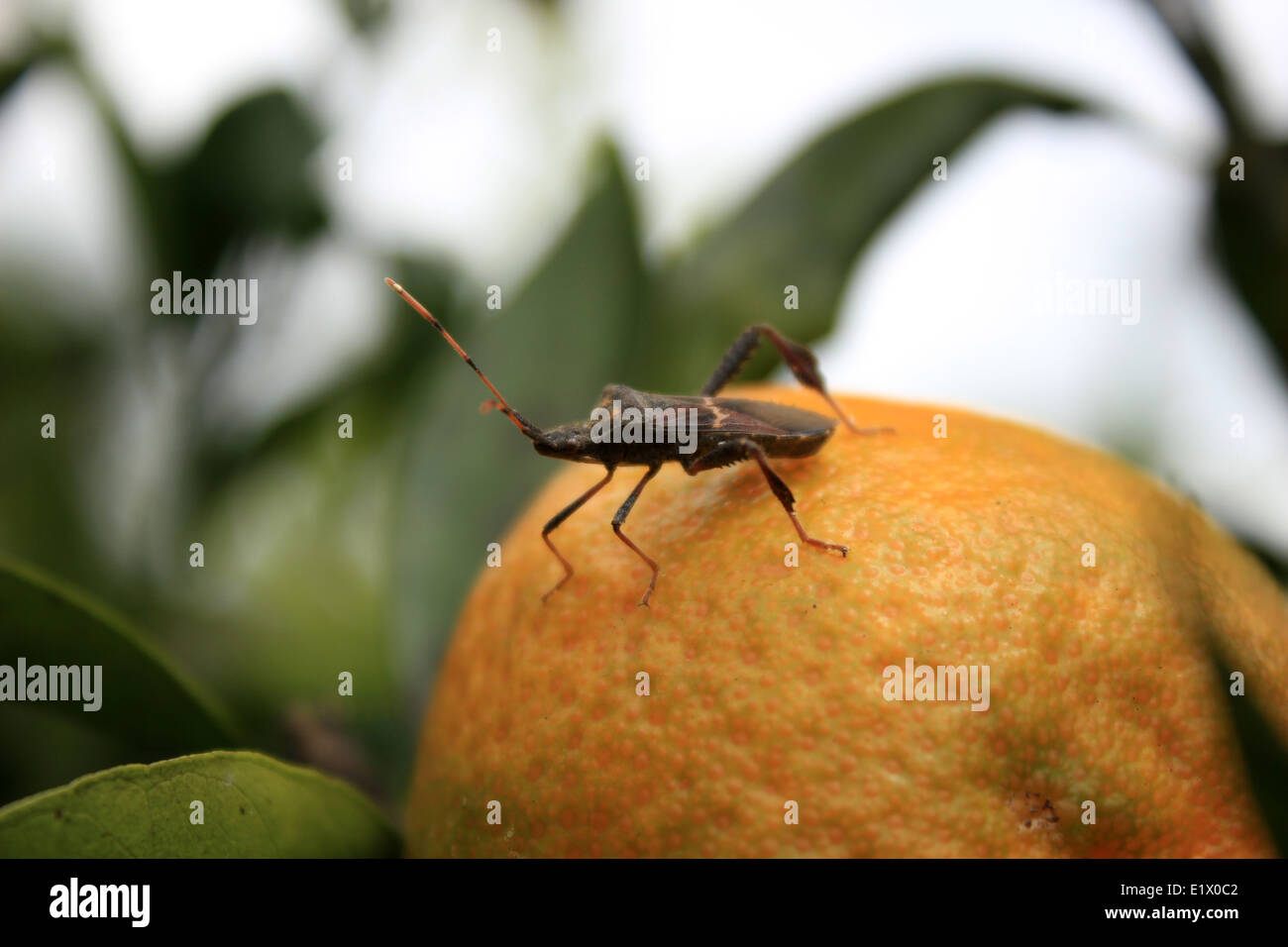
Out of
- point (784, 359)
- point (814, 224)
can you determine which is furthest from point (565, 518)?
point (814, 224)

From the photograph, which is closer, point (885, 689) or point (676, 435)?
point (885, 689)

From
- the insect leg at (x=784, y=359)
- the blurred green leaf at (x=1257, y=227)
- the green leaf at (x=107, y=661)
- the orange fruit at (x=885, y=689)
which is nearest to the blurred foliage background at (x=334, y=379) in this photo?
the blurred green leaf at (x=1257, y=227)

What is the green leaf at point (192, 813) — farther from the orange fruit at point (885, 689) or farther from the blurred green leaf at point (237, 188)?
the blurred green leaf at point (237, 188)

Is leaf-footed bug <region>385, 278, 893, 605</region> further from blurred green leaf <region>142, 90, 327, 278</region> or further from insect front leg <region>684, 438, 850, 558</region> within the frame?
blurred green leaf <region>142, 90, 327, 278</region>

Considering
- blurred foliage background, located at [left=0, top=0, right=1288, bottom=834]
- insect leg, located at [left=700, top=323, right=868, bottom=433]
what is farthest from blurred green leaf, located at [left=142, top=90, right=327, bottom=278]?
insect leg, located at [left=700, top=323, right=868, bottom=433]

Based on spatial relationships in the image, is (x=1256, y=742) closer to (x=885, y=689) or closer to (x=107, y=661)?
(x=885, y=689)
